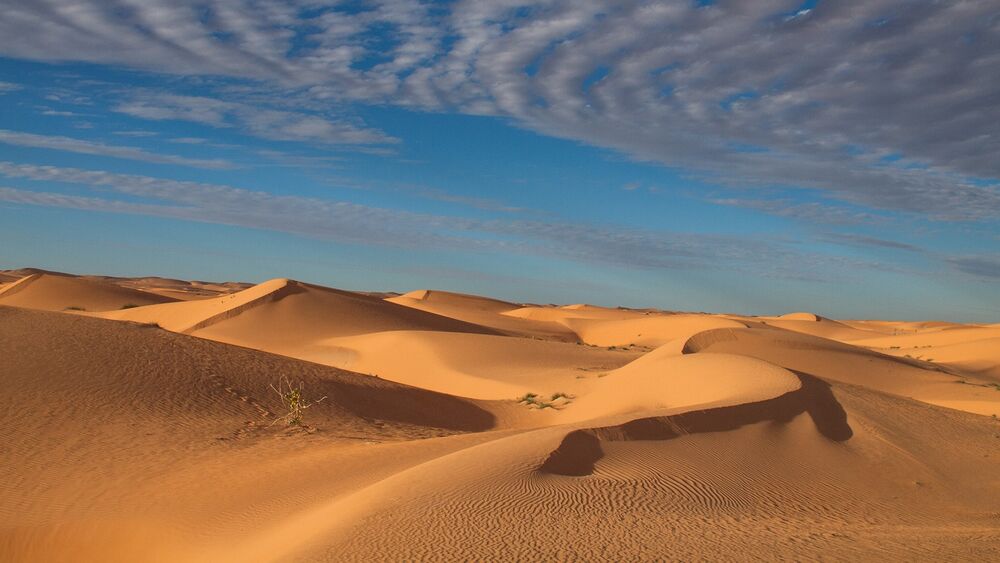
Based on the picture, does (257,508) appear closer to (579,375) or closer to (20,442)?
(20,442)

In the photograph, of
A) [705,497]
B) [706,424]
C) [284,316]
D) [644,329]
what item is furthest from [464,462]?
[644,329]

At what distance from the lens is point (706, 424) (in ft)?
31.5

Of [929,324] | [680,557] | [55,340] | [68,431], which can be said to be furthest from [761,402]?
[929,324]

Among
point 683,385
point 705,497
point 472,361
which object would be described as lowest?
point 472,361

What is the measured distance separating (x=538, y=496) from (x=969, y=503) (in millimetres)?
5537

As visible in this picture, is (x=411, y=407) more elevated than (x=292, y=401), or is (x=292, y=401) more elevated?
(x=292, y=401)

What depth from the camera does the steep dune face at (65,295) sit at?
40.2m

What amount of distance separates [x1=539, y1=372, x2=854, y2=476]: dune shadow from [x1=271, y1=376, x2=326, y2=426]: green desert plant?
5.84 meters

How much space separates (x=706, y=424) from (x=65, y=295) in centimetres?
4284

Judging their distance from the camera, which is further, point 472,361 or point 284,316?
point 284,316

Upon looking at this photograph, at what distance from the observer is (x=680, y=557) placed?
471 cm

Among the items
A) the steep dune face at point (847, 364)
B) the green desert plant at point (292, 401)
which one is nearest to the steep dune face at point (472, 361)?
the steep dune face at point (847, 364)

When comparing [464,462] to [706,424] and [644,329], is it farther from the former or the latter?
[644,329]

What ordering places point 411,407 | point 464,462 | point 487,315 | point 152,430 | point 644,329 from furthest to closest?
1. point 487,315
2. point 644,329
3. point 411,407
4. point 152,430
5. point 464,462
